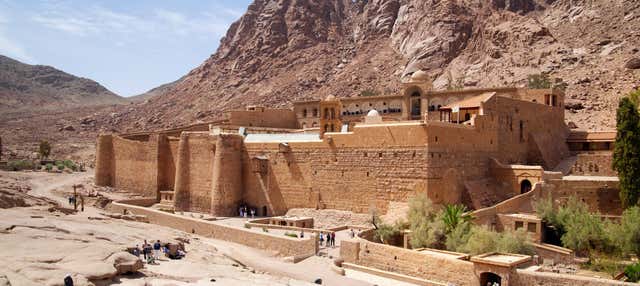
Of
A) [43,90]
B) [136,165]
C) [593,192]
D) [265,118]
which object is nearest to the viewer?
[593,192]

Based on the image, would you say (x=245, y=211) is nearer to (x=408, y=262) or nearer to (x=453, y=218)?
(x=453, y=218)

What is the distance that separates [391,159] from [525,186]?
5483 mm

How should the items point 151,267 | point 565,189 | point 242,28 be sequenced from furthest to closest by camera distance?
point 242,28
point 565,189
point 151,267

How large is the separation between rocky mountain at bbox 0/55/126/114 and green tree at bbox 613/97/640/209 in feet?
266

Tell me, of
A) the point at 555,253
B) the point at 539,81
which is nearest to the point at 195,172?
the point at 555,253

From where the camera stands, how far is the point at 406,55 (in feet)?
198

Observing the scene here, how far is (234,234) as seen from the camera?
21.4 m

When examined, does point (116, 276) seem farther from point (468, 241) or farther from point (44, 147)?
point (44, 147)

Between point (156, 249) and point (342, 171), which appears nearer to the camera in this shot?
point (156, 249)

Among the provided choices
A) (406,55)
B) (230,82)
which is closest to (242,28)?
(230,82)

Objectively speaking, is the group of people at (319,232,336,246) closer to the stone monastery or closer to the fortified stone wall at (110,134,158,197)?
the stone monastery

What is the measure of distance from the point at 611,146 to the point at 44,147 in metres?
44.1

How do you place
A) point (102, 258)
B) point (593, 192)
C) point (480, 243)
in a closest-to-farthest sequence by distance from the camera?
point (102, 258) → point (480, 243) → point (593, 192)

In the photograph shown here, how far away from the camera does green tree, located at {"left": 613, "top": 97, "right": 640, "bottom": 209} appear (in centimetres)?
1967
